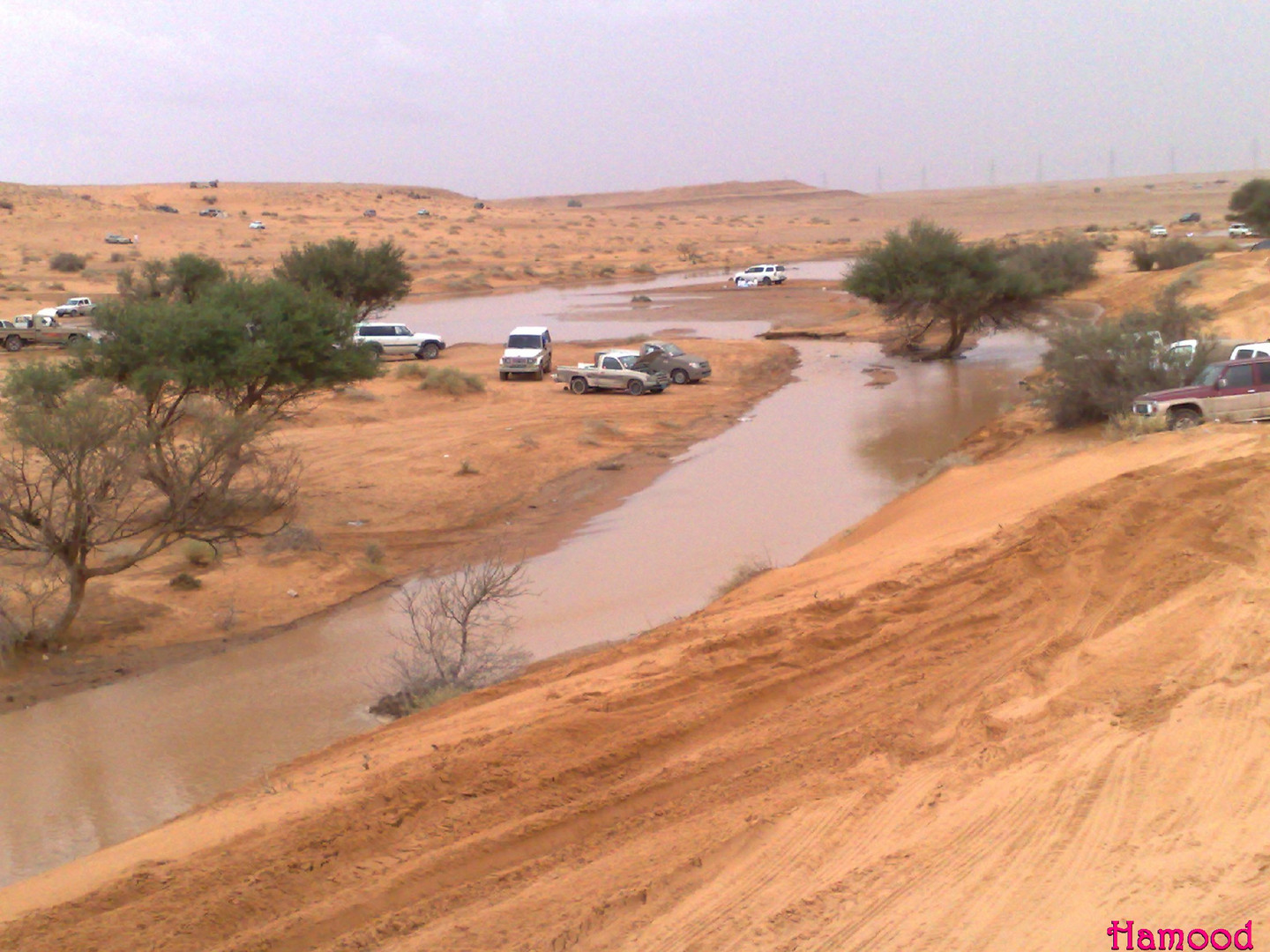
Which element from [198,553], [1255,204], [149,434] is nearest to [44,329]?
[198,553]

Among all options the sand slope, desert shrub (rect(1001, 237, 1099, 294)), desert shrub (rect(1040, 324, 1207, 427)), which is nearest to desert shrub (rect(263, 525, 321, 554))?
the sand slope

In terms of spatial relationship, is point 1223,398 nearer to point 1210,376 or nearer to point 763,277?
point 1210,376

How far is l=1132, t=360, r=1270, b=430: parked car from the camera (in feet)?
59.4

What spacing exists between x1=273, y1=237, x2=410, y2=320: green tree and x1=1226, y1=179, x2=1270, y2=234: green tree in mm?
51474

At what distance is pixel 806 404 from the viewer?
33.6m

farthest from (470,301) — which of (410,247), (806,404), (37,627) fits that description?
(37,627)

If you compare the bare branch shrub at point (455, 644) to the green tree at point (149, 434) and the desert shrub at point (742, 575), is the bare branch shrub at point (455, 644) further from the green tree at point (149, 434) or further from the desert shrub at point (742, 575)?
the green tree at point (149, 434)

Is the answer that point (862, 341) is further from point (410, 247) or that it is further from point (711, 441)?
point (410, 247)

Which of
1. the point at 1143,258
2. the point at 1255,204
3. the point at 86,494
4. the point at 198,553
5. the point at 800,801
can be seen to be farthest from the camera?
the point at 1255,204

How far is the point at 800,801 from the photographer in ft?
23.1

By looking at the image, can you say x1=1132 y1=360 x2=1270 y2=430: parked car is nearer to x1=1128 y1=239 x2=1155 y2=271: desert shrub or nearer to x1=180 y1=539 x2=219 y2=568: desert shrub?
x1=180 y1=539 x2=219 y2=568: desert shrub

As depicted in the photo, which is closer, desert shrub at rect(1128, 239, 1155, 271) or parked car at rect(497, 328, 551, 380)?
parked car at rect(497, 328, 551, 380)

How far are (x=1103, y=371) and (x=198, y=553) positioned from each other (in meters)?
18.0

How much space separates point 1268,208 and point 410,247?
62120 mm
